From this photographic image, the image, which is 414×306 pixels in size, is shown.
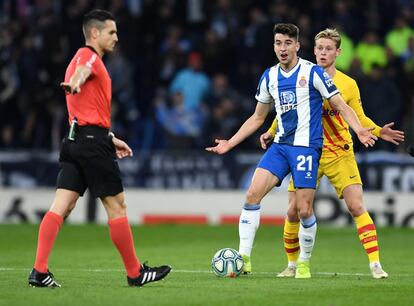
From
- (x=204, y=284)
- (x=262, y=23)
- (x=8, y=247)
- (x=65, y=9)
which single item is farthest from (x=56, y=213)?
(x=65, y=9)

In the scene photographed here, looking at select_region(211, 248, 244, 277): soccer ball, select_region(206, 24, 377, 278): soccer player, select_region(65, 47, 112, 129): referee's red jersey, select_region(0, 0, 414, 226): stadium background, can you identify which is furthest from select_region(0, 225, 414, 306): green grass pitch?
select_region(65, 47, 112, 129): referee's red jersey

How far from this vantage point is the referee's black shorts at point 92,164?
10.3 metres

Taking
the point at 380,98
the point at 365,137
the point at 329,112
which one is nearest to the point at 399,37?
the point at 380,98

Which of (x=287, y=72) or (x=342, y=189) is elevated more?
(x=287, y=72)

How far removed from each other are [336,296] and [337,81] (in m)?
3.10

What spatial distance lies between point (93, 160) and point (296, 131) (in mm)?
2431

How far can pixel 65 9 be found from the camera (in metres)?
26.0

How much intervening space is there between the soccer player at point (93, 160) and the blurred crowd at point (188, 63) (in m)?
11.5

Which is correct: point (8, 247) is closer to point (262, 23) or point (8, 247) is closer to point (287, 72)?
point (287, 72)

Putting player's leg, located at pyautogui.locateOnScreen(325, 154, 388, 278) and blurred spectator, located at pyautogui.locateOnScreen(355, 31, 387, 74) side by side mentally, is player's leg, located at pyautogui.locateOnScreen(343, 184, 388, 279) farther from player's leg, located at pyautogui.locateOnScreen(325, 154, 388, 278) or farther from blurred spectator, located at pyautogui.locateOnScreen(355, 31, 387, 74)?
blurred spectator, located at pyautogui.locateOnScreen(355, 31, 387, 74)

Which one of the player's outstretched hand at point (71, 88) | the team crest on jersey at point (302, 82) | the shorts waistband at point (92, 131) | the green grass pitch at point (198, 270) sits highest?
the player's outstretched hand at point (71, 88)

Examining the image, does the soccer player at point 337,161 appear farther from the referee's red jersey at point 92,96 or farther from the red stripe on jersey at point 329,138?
the referee's red jersey at point 92,96

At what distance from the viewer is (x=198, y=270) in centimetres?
1284

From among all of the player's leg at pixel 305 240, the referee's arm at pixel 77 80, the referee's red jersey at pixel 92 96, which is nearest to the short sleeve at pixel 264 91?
the player's leg at pixel 305 240
